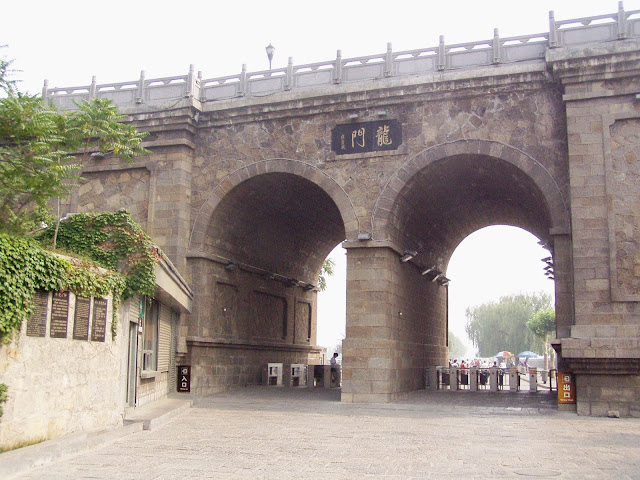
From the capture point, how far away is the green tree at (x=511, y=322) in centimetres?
6322

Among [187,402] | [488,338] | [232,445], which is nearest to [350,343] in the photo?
[187,402]

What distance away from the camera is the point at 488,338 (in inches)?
2618

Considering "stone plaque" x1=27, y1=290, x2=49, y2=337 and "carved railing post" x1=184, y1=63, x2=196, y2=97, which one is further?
"carved railing post" x1=184, y1=63, x2=196, y2=97

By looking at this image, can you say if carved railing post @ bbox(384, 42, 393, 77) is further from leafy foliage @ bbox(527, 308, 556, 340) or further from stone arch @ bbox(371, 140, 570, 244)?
leafy foliage @ bbox(527, 308, 556, 340)

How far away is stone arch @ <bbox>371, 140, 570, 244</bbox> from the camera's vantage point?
17.6 metres

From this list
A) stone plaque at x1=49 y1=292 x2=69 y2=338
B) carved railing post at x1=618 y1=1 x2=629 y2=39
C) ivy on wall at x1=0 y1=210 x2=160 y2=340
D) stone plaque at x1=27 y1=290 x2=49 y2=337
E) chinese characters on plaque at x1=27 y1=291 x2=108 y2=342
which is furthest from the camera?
carved railing post at x1=618 y1=1 x2=629 y2=39

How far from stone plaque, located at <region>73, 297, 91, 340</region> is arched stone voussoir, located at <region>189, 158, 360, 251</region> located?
924 centimetres

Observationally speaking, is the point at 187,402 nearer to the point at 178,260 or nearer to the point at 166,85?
the point at 178,260

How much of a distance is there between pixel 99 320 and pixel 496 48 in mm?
12525

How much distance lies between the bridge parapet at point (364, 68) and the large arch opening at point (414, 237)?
2502 millimetres

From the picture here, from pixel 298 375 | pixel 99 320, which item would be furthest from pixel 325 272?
pixel 99 320

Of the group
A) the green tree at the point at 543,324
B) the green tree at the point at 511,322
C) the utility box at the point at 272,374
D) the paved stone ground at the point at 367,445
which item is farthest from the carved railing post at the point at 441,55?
the green tree at the point at 511,322

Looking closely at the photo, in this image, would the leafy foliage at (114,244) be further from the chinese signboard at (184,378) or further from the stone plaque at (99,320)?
the chinese signboard at (184,378)

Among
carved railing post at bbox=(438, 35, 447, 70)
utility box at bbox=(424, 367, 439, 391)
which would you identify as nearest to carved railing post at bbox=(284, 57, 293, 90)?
carved railing post at bbox=(438, 35, 447, 70)
